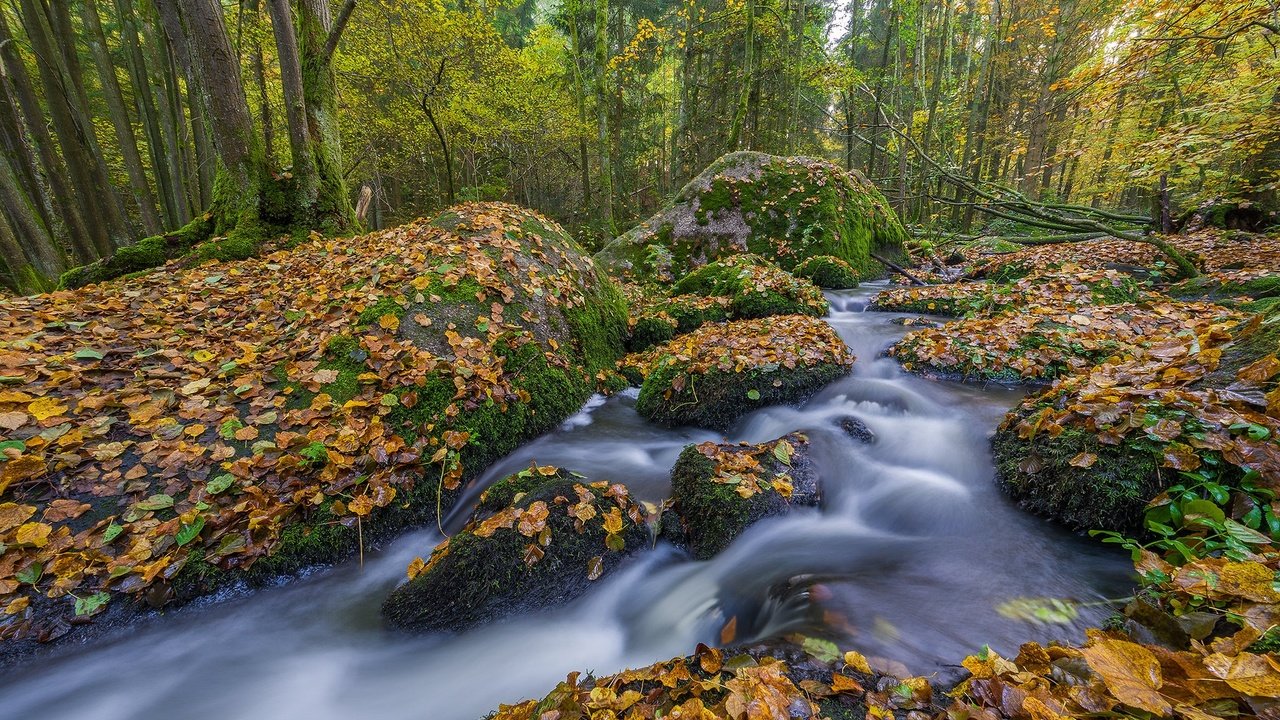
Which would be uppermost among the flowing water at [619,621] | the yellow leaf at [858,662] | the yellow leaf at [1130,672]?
the yellow leaf at [1130,672]

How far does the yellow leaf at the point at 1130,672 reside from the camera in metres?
1.25

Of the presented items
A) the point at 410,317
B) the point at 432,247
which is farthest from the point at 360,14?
the point at 410,317

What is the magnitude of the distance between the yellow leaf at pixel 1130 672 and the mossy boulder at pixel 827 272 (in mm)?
8846

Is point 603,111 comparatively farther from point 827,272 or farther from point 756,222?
point 827,272

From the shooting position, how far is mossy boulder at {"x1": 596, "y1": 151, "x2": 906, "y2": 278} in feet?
33.2

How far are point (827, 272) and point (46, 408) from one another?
10.4 meters

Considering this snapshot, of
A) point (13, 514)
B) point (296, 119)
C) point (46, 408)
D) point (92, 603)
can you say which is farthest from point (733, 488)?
point (296, 119)

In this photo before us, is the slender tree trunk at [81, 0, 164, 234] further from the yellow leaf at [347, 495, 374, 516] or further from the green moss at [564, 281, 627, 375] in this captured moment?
the yellow leaf at [347, 495, 374, 516]

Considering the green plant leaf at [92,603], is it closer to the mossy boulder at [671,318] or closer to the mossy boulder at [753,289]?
the mossy boulder at [671,318]

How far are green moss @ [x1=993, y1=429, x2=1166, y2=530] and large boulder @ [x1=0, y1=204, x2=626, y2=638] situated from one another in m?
3.89

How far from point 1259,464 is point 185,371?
22.4 feet

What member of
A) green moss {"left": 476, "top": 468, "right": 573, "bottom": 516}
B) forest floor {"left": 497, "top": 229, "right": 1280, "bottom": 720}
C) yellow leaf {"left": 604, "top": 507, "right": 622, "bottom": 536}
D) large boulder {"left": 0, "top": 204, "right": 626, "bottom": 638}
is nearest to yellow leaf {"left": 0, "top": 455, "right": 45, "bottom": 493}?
large boulder {"left": 0, "top": 204, "right": 626, "bottom": 638}

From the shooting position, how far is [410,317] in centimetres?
438

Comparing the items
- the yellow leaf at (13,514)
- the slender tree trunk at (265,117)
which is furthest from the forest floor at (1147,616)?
the slender tree trunk at (265,117)
